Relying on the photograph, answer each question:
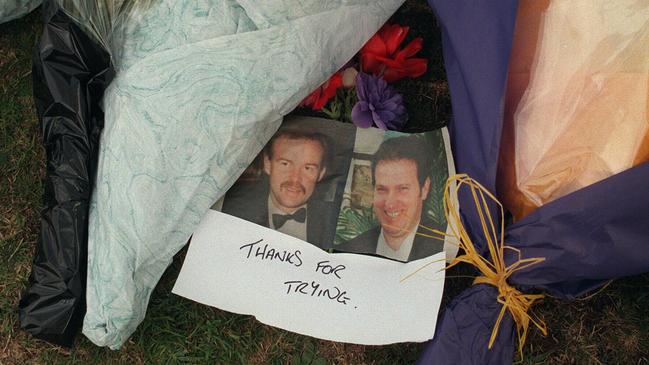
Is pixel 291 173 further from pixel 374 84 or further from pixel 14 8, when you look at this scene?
pixel 14 8

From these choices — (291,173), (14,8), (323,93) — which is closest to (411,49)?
(323,93)

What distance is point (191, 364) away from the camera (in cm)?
94

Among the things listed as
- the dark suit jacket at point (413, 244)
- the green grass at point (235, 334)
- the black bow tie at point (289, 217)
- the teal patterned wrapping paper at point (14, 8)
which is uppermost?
the teal patterned wrapping paper at point (14, 8)

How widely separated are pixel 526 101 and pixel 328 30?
256 millimetres

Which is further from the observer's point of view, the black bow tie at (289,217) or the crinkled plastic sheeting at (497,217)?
the black bow tie at (289,217)

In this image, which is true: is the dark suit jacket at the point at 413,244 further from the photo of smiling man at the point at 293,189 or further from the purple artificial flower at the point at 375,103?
the purple artificial flower at the point at 375,103

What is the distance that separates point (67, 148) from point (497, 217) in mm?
539

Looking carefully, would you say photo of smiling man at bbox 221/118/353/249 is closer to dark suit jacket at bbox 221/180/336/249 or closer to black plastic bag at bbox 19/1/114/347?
dark suit jacket at bbox 221/180/336/249

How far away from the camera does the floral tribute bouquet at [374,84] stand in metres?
0.94

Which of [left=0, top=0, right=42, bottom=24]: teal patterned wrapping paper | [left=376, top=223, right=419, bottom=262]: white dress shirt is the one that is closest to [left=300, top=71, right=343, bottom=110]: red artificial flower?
[left=376, top=223, right=419, bottom=262]: white dress shirt

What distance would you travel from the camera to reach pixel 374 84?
933mm

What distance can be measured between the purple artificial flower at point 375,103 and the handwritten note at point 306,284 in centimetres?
19

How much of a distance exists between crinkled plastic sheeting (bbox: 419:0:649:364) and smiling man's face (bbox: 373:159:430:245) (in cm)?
9

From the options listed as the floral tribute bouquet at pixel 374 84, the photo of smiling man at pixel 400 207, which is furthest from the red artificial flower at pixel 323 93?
the photo of smiling man at pixel 400 207
